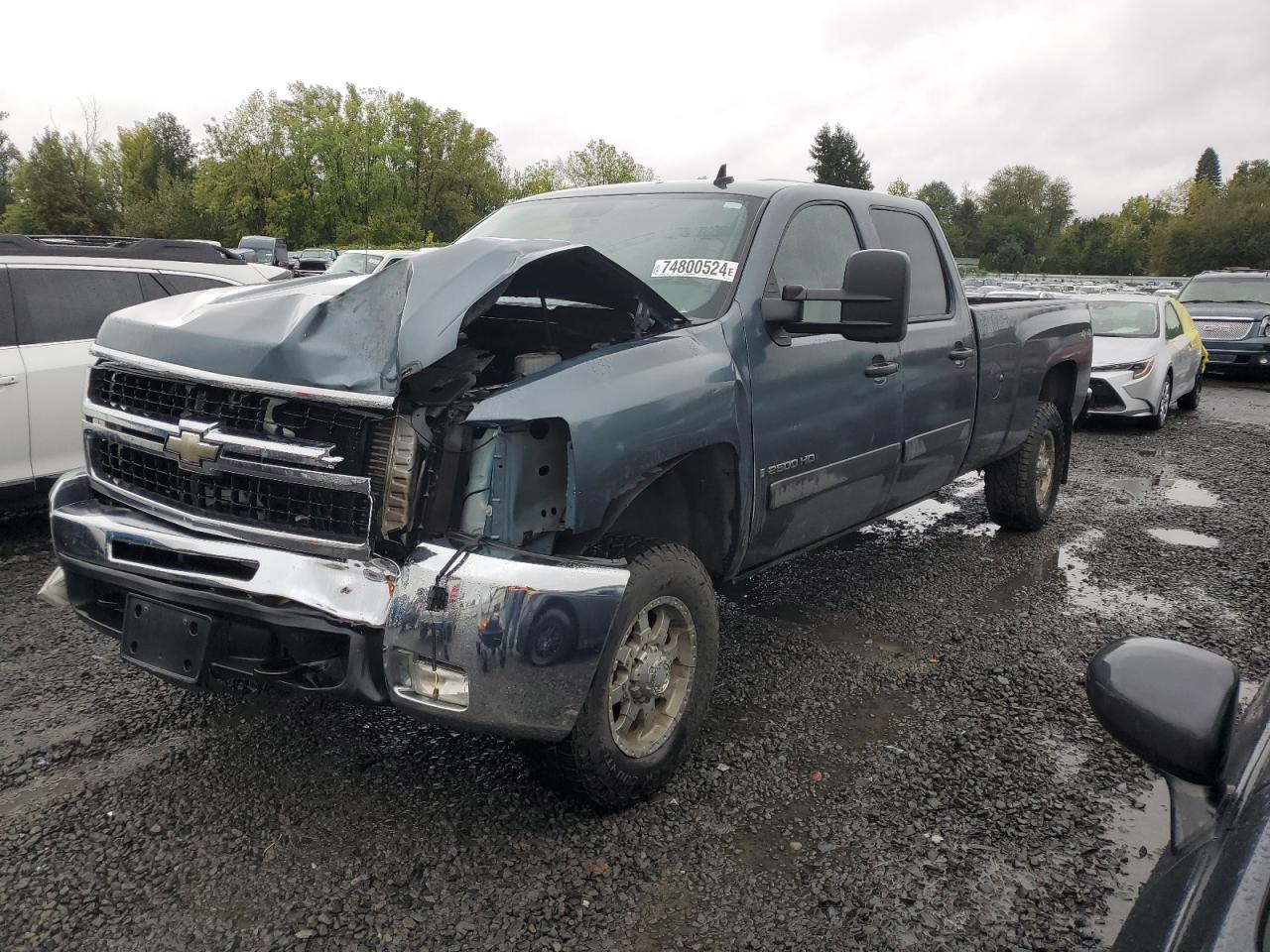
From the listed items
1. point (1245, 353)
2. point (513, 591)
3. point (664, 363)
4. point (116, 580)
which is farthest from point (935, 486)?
point (1245, 353)

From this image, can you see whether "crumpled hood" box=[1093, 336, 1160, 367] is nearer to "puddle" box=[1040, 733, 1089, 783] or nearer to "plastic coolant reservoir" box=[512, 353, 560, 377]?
"puddle" box=[1040, 733, 1089, 783]

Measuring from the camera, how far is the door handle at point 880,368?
3947 mm

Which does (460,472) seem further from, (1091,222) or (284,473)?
(1091,222)

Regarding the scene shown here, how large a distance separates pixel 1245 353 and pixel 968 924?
16434 millimetres

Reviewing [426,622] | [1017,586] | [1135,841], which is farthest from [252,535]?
[1017,586]

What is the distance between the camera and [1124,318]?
452 inches

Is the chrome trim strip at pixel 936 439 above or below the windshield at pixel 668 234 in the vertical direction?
below

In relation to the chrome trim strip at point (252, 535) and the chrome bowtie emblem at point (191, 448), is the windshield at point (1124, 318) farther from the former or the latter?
the chrome bowtie emblem at point (191, 448)

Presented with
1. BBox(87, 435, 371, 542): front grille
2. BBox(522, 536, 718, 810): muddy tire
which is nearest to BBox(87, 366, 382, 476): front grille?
BBox(87, 435, 371, 542): front grille

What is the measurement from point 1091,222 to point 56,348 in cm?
9118

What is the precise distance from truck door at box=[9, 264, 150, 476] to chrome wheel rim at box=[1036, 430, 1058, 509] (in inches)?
227

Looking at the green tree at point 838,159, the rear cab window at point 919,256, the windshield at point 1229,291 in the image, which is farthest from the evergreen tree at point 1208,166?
the rear cab window at point 919,256

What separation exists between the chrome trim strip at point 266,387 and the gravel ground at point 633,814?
93cm

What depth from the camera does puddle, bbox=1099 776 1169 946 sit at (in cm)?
252
